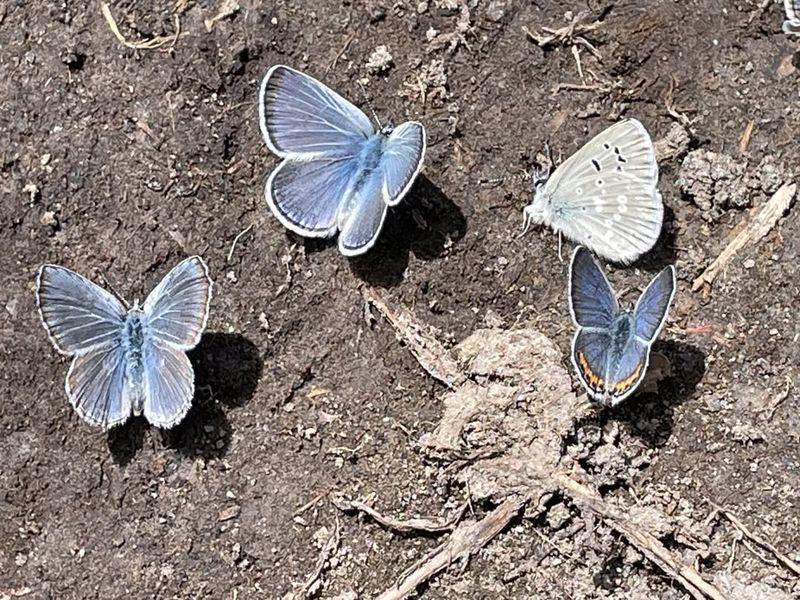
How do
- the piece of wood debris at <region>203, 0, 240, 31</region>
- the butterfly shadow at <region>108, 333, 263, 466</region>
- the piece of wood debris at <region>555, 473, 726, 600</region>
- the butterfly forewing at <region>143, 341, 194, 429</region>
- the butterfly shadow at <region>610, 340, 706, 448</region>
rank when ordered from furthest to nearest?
the piece of wood debris at <region>203, 0, 240, 31</region>, the butterfly shadow at <region>108, 333, 263, 466</region>, the butterfly shadow at <region>610, 340, 706, 448</region>, the piece of wood debris at <region>555, 473, 726, 600</region>, the butterfly forewing at <region>143, 341, 194, 429</region>

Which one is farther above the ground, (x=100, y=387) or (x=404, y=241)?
(x=404, y=241)

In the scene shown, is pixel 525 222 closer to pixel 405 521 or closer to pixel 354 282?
pixel 354 282

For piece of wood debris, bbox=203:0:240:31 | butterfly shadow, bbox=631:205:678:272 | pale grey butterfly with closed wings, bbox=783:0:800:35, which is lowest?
butterfly shadow, bbox=631:205:678:272

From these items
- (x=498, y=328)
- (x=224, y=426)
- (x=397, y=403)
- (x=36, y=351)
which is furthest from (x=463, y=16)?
(x=36, y=351)

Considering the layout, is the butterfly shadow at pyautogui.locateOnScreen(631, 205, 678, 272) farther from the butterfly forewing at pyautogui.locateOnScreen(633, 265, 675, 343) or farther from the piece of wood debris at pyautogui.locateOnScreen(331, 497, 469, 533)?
the piece of wood debris at pyautogui.locateOnScreen(331, 497, 469, 533)

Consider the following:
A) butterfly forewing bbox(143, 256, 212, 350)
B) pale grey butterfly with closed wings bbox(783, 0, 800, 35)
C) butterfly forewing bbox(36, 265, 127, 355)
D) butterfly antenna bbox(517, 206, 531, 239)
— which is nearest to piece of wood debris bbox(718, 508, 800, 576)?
butterfly antenna bbox(517, 206, 531, 239)

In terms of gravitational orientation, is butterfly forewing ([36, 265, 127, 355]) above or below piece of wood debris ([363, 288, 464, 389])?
above

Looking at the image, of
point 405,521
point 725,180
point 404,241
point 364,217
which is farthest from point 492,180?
point 405,521
